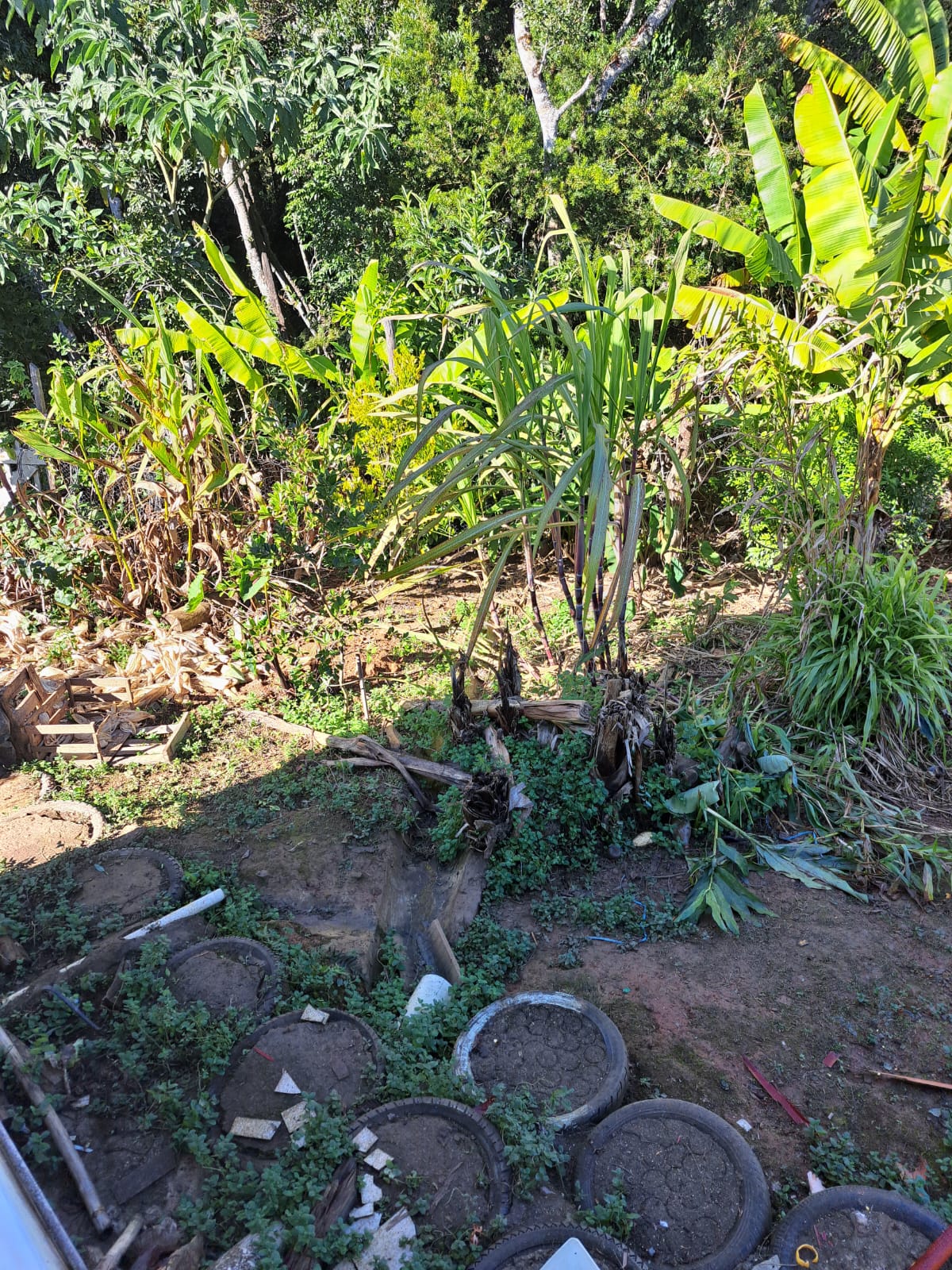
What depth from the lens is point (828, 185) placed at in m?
5.48

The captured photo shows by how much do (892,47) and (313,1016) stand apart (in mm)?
8106

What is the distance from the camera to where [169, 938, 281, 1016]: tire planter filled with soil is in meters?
2.42

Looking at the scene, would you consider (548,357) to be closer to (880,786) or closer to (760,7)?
(880,786)

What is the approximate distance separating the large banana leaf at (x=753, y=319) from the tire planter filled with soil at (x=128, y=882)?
4063 mm

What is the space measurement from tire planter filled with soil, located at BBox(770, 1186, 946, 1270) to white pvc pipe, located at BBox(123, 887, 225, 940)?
191 cm

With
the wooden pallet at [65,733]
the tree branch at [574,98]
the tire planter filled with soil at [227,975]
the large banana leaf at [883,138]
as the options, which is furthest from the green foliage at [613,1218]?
the tree branch at [574,98]

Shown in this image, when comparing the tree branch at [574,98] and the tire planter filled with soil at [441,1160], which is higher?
the tree branch at [574,98]

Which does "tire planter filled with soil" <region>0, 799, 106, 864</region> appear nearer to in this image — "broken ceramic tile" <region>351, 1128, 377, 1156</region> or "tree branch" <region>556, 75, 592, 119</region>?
"broken ceramic tile" <region>351, 1128, 377, 1156</region>

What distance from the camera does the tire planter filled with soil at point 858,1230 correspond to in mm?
1695

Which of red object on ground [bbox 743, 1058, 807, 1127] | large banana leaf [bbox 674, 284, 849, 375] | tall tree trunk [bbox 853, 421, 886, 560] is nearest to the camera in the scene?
red object on ground [bbox 743, 1058, 807, 1127]

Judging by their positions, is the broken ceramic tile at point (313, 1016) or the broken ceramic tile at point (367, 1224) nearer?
the broken ceramic tile at point (367, 1224)

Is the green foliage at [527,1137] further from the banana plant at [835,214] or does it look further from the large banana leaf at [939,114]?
the large banana leaf at [939,114]

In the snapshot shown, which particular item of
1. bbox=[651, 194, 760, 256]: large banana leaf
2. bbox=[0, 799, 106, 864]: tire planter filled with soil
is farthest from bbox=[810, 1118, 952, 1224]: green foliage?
bbox=[651, 194, 760, 256]: large banana leaf

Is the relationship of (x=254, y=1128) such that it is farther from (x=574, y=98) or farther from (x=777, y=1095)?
(x=574, y=98)
